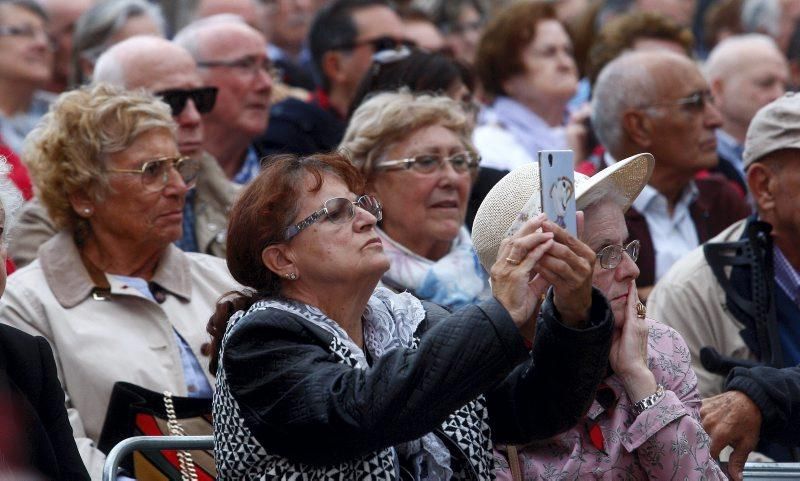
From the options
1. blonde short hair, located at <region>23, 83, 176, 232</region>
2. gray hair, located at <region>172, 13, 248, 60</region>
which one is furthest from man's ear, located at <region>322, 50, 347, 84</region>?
blonde short hair, located at <region>23, 83, 176, 232</region>

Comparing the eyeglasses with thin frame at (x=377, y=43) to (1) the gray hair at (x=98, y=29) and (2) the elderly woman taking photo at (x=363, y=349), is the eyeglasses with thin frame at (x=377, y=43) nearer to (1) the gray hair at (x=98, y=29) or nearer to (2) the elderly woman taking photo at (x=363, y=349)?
(1) the gray hair at (x=98, y=29)

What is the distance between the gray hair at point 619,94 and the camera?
705cm

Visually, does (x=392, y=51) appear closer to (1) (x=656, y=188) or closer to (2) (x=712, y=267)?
(1) (x=656, y=188)

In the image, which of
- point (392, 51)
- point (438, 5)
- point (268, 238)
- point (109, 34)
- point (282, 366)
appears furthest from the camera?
point (438, 5)

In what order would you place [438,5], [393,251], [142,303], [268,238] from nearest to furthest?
[268,238]
[142,303]
[393,251]
[438,5]

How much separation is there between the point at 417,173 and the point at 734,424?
188 centimetres

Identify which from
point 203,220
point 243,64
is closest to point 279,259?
point 203,220

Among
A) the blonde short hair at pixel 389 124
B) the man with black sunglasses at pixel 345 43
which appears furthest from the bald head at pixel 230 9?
the blonde short hair at pixel 389 124

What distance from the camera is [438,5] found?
1204cm

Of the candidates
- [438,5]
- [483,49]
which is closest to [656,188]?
[483,49]

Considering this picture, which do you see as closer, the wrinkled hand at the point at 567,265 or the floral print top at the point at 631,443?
the wrinkled hand at the point at 567,265

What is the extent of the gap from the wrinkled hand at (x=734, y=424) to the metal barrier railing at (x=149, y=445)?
5.15 ft

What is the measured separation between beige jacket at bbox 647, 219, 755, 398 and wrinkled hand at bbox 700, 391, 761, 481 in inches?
25.5

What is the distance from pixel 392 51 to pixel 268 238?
387cm
